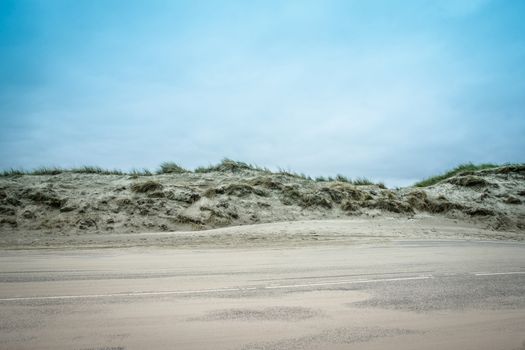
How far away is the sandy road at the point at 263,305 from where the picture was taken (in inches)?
146

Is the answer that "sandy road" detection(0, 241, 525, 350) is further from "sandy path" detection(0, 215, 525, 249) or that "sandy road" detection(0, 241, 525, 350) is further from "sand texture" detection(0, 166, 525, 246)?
"sand texture" detection(0, 166, 525, 246)

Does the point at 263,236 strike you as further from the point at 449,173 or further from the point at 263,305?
the point at 449,173

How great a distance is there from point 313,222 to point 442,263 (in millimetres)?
9727

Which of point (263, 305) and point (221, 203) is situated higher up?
point (221, 203)

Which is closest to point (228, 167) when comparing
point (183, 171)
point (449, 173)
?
point (183, 171)

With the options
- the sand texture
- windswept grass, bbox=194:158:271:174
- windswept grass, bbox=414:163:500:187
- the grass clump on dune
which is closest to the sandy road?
the sand texture

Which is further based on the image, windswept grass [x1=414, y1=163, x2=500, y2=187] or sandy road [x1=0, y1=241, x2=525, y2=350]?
windswept grass [x1=414, y1=163, x2=500, y2=187]

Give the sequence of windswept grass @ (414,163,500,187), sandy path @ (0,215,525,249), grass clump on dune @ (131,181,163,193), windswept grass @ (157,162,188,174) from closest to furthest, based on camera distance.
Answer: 1. sandy path @ (0,215,525,249)
2. grass clump on dune @ (131,181,163,193)
3. windswept grass @ (157,162,188,174)
4. windswept grass @ (414,163,500,187)

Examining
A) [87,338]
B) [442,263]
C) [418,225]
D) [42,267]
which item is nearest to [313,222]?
[418,225]

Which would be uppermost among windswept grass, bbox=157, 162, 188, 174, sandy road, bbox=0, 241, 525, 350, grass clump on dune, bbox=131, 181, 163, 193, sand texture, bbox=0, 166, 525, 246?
windswept grass, bbox=157, 162, 188, 174

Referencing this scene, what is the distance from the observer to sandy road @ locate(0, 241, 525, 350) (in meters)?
3.72

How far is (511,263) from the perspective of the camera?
8734mm

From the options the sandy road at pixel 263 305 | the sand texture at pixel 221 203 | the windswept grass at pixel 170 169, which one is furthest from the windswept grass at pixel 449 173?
the sandy road at pixel 263 305

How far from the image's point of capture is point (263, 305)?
4.93 m
